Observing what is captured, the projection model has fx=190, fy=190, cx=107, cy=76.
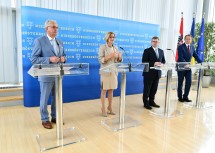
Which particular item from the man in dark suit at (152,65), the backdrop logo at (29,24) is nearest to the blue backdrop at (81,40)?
the backdrop logo at (29,24)

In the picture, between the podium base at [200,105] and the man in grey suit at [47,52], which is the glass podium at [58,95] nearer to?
the man in grey suit at [47,52]

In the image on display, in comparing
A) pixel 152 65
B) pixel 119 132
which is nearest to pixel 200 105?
pixel 152 65

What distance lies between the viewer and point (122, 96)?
3.01m

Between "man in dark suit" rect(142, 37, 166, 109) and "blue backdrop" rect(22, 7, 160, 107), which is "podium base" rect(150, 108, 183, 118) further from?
"blue backdrop" rect(22, 7, 160, 107)

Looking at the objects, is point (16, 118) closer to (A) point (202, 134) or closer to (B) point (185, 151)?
(B) point (185, 151)

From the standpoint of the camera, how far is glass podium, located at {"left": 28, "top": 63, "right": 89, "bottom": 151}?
7.16ft

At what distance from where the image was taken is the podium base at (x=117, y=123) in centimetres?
298

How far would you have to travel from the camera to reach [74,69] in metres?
2.36

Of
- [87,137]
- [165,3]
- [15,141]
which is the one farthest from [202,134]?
[165,3]

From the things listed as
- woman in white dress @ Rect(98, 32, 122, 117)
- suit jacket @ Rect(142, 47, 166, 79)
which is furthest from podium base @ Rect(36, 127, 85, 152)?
suit jacket @ Rect(142, 47, 166, 79)

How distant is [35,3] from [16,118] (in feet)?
8.47

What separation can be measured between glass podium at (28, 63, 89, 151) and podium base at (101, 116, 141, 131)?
517 mm

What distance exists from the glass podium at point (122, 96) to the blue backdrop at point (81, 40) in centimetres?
137

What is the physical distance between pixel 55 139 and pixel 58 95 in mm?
616
